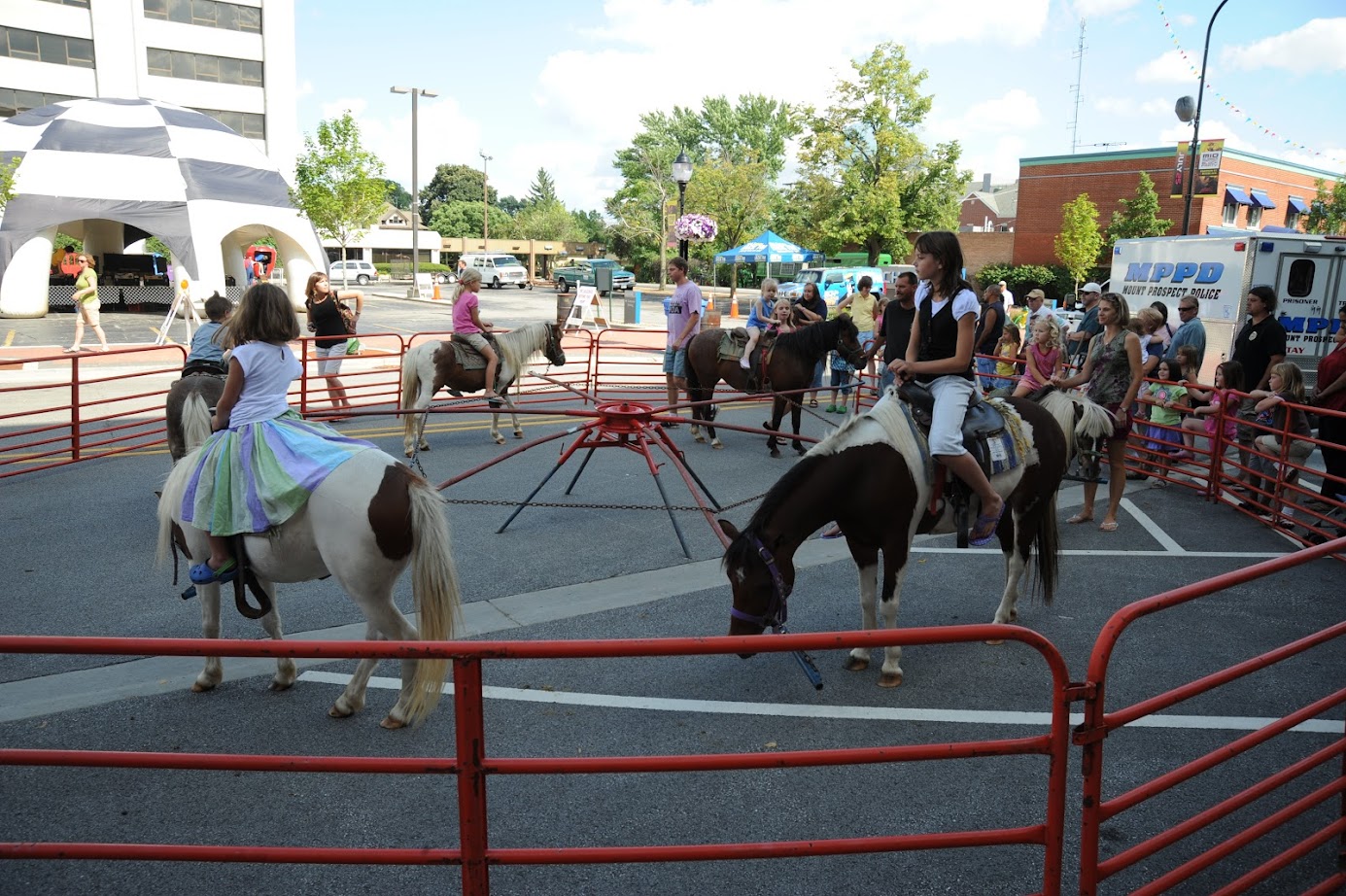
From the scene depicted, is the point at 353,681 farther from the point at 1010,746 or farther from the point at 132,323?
the point at 132,323

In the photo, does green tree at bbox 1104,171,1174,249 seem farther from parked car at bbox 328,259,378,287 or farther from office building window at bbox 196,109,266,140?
office building window at bbox 196,109,266,140

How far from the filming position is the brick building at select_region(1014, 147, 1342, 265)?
141 ft

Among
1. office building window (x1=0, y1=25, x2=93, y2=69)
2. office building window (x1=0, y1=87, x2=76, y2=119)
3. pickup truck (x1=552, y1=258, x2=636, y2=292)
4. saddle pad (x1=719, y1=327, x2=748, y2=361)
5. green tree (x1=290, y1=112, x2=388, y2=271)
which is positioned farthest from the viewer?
pickup truck (x1=552, y1=258, x2=636, y2=292)

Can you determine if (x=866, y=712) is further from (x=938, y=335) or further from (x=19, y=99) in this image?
(x=19, y=99)

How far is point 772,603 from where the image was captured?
4.64m

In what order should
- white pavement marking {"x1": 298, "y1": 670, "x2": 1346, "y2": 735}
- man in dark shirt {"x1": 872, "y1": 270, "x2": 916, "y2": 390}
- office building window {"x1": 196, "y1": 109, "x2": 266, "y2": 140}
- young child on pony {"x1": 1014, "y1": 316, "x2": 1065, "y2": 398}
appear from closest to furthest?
white pavement marking {"x1": 298, "y1": 670, "x2": 1346, "y2": 735}
man in dark shirt {"x1": 872, "y1": 270, "x2": 916, "y2": 390}
young child on pony {"x1": 1014, "y1": 316, "x2": 1065, "y2": 398}
office building window {"x1": 196, "y1": 109, "x2": 266, "y2": 140}

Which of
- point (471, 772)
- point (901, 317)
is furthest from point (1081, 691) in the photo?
point (901, 317)

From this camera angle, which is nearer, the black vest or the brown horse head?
the brown horse head

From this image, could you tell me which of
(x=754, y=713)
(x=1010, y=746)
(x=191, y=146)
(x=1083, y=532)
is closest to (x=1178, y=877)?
(x=1010, y=746)

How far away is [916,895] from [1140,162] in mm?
49115

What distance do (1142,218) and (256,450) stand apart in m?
44.9

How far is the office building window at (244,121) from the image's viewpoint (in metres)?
51.2

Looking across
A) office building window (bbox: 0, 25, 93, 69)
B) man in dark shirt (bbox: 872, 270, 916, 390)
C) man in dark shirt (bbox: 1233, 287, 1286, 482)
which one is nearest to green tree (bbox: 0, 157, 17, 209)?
office building window (bbox: 0, 25, 93, 69)

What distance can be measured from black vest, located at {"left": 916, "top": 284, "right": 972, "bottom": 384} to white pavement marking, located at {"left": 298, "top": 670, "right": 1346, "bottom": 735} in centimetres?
192
